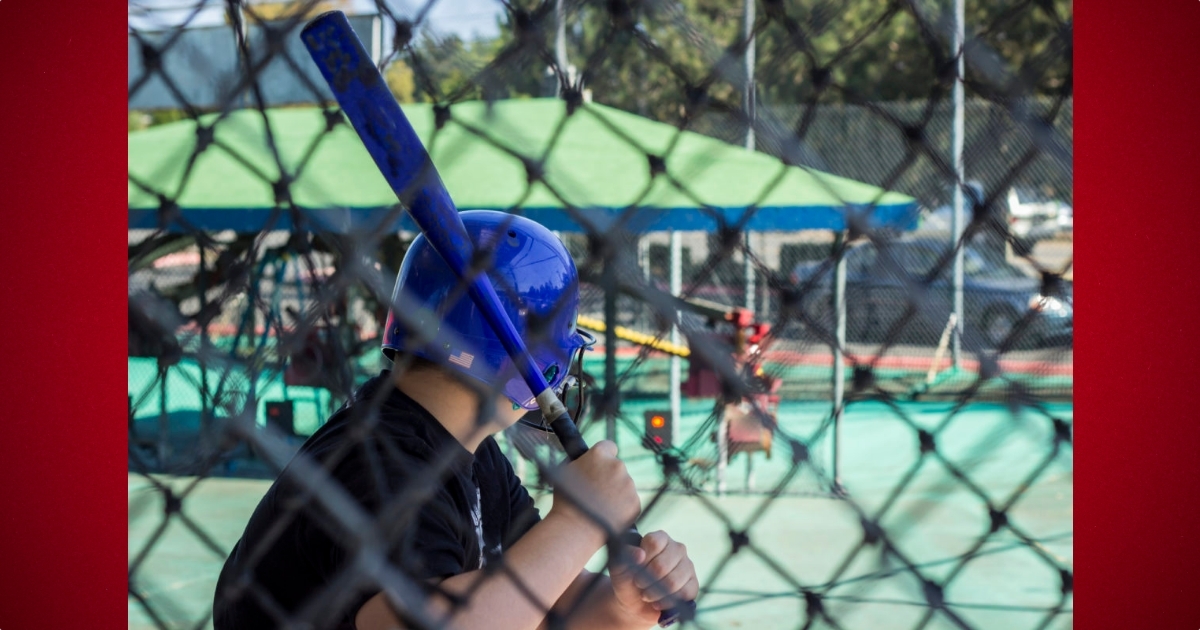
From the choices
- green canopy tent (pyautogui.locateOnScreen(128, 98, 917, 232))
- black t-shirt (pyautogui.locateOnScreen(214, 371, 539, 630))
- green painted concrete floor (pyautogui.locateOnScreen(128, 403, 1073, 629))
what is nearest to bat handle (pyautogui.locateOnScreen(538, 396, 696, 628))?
black t-shirt (pyautogui.locateOnScreen(214, 371, 539, 630))

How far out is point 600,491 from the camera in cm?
99

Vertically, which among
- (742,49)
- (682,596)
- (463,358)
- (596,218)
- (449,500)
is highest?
(742,49)

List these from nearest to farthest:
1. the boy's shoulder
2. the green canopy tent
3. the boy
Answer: the boy → the boy's shoulder → the green canopy tent

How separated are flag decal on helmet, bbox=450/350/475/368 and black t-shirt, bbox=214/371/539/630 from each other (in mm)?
81

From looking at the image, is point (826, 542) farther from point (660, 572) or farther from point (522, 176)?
point (660, 572)

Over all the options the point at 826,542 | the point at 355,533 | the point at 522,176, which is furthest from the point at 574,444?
the point at 826,542

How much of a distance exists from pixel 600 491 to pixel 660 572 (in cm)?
13

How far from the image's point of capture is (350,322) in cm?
612

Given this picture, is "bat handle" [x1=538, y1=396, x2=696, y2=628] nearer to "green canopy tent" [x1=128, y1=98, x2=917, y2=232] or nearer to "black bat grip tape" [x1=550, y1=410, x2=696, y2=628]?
"black bat grip tape" [x1=550, y1=410, x2=696, y2=628]

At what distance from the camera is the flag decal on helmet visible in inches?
43.9

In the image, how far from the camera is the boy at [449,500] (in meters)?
0.98

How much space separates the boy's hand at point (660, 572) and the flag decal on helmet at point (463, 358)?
26 centimetres

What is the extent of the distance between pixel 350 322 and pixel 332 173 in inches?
54.0

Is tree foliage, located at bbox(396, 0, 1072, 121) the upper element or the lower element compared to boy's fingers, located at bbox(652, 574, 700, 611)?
upper
